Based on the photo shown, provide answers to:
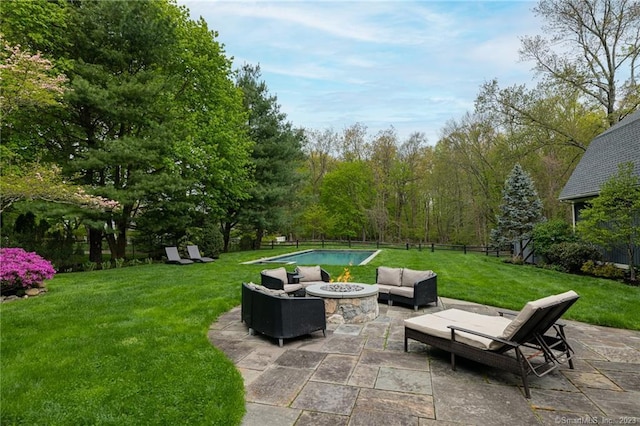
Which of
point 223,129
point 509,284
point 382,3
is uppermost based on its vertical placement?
point 382,3

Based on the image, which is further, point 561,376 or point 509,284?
point 509,284

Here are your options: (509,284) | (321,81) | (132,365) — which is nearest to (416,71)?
(321,81)

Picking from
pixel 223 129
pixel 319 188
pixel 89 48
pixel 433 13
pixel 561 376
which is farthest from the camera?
pixel 319 188

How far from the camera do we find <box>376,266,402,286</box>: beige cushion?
Answer: 22.8 ft

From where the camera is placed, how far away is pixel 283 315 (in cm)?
447

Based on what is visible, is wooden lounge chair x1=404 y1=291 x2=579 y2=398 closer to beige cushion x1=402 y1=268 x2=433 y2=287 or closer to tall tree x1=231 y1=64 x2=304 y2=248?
beige cushion x1=402 y1=268 x2=433 y2=287

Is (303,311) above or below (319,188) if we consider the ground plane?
below

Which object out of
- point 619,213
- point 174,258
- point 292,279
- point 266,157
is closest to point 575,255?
point 619,213

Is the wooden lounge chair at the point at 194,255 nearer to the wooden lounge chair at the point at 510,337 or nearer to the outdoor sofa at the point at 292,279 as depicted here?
the outdoor sofa at the point at 292,279

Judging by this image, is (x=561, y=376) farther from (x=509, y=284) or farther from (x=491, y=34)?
(x=491, y=34)

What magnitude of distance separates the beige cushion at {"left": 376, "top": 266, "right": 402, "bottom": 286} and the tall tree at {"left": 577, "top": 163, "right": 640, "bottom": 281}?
7080 mm

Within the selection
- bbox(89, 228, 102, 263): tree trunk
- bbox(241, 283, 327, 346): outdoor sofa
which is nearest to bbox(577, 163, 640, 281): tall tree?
bbox(241, 283, 327, 346): outdoor sofa

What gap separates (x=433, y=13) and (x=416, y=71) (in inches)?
178

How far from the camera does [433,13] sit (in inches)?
317
